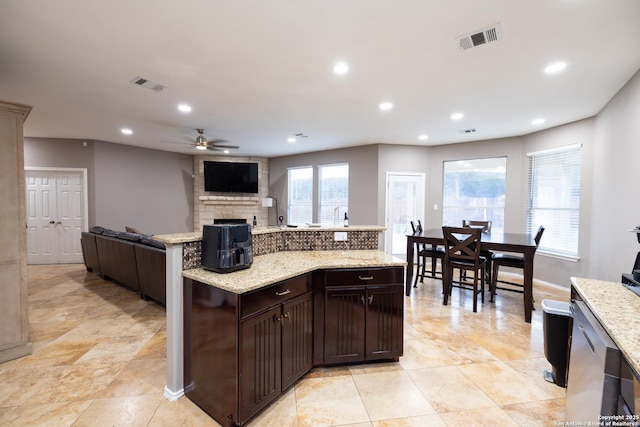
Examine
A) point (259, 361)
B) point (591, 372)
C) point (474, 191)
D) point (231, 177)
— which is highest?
point (231, 177)

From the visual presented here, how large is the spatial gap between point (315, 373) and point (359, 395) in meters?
0.41

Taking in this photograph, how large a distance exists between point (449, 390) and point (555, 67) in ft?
9.92

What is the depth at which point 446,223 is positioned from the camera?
595 centimetres

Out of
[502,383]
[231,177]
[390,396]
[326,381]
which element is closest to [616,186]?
[502,383]

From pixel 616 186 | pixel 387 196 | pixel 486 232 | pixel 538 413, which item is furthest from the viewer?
pixel 387 196

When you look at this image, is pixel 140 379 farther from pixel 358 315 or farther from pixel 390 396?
pixel 390 396

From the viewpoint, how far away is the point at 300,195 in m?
7.26

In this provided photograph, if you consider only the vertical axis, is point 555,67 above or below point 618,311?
above

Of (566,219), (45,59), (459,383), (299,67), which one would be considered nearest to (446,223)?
(566,219)

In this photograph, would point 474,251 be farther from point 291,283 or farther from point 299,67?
point 299,67

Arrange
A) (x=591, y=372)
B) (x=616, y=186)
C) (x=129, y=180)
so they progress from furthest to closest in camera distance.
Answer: (x=129, y=180), (x=616, y=186), (x=591, y=372)

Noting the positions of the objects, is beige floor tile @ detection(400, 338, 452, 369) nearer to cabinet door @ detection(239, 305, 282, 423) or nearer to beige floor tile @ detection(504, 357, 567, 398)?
beige floor tile @ detection(504, 357, 567, 398)

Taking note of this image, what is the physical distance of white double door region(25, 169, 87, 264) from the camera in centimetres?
584

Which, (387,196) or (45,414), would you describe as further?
(387,196)
